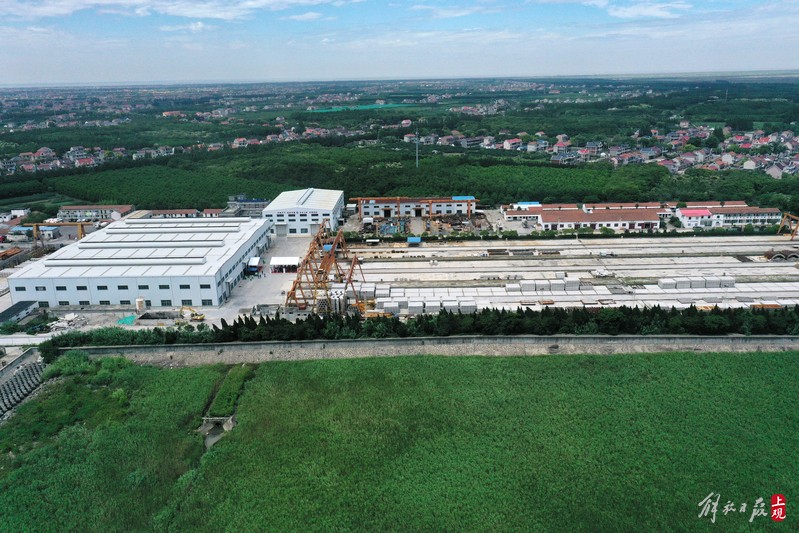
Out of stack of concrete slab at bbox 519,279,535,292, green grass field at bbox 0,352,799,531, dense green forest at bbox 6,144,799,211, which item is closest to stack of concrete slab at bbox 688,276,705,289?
green grass field at bbox 0,352,799,531

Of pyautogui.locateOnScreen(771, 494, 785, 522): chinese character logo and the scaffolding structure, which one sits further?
the scaffolding structure

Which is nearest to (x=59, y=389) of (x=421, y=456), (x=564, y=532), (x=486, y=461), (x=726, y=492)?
(x=421, y=456)

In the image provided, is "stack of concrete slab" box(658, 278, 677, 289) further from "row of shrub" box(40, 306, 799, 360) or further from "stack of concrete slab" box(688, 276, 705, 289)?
"row of shrub" box(40, 306, 799, 360)

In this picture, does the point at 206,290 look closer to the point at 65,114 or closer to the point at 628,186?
the point at 628,186

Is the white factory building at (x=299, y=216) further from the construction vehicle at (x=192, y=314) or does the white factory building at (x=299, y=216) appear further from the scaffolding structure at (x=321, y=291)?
the construction vehicle at (x=192, y=314)

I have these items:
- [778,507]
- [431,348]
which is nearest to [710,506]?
[778,507]
